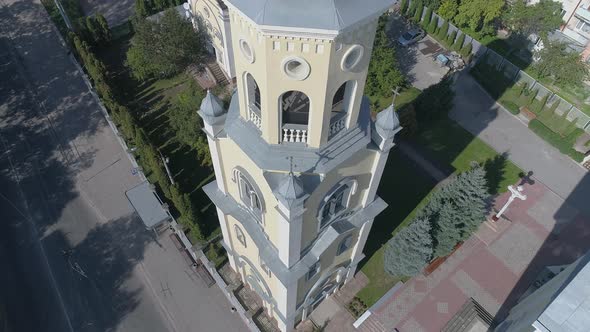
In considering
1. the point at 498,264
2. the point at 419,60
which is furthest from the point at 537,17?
the point at 498,264

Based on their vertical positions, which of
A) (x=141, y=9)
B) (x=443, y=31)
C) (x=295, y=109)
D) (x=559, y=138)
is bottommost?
(x=559, y=138)

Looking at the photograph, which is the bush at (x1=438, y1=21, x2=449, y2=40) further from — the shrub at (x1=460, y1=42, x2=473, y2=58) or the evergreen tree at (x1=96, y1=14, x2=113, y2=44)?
the evergreen tree at (x1=96, y1=14, x2=113, y2=44)

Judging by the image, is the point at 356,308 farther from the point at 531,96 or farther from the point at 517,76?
the point at 517,76

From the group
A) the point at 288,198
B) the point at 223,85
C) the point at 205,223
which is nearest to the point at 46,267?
the point at 205,223

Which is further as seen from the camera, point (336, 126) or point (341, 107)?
point (341, 107)

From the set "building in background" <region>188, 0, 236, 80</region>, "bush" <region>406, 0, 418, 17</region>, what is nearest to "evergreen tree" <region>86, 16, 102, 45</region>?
"building in background" <region>188, 0, 236, 80</region>

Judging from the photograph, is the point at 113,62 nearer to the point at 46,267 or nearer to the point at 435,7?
the point at 46,267

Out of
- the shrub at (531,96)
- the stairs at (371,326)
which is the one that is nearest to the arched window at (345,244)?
the stairs at (371,326)

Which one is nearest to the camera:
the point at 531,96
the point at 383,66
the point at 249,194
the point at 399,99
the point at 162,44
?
the point at 249,194
